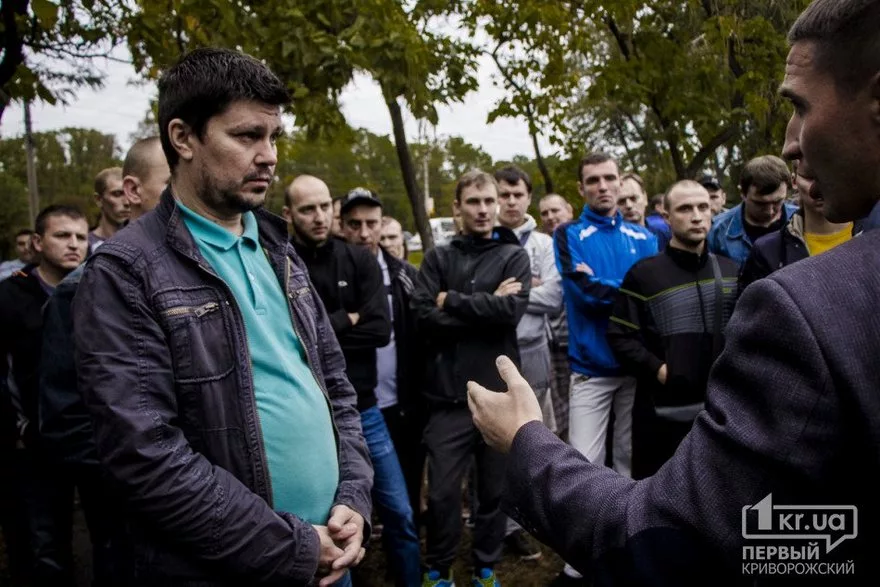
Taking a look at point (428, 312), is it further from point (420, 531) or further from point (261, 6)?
point (261, 6)

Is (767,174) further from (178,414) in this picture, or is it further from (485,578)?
(178,414)

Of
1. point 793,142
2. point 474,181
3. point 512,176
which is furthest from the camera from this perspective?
point 512,176

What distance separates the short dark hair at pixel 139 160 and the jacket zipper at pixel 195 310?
1510mm

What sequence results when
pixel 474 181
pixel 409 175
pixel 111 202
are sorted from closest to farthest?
1. pixel 474 181
2. pixel 111 202
3. pixel 409 175

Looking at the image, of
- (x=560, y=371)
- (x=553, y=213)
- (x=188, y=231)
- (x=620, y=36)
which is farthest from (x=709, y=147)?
(x=188, y=231)

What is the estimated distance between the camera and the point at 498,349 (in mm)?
4254

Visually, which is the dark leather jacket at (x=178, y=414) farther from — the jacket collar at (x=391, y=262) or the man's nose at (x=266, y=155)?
the jacket collar at (x=391, y=262)


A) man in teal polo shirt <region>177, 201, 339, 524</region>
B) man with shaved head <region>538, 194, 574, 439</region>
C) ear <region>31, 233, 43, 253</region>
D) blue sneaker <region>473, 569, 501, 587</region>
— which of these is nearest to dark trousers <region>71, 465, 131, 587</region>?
man in teal polo shirt <region>177, 201, 339, 524</region>

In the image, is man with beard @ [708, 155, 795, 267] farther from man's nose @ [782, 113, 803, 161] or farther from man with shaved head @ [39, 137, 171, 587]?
man with shaved head @ [39, 137, 171, 587]

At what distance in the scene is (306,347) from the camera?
217 cm

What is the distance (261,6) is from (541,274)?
9.55 feet

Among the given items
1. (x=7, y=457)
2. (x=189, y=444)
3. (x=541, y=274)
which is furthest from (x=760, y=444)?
(x=7, y=457)

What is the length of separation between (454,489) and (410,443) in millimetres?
826

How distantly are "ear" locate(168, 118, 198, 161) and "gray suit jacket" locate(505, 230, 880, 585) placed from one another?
1538mm
